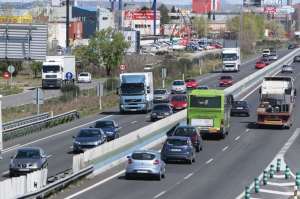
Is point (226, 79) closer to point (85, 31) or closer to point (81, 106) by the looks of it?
point (81, 106)

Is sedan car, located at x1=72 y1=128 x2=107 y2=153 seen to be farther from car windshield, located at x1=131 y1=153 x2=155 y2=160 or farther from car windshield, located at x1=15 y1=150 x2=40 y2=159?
car windshield, located at x1=131 y1=153 x2=155 y2=160

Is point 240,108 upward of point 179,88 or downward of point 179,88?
downward

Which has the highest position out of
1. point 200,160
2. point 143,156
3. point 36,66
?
point 36,66

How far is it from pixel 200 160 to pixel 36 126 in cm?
1563

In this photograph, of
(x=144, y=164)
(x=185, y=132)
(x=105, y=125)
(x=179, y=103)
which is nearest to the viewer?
(x=144, y=164)

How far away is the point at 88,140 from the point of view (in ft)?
117

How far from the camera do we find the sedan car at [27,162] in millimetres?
28484

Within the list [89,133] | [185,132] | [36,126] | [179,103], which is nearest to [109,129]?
[89,133]

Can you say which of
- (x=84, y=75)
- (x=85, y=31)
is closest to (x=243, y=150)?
(x=84, y=75)

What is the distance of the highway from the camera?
26.3 m

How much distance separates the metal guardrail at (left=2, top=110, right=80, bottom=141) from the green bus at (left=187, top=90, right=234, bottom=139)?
10661 mm

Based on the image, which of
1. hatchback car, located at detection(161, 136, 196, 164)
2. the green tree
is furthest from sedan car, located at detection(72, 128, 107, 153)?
the green tree

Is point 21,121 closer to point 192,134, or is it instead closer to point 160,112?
point 160,112

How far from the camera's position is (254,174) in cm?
3080
